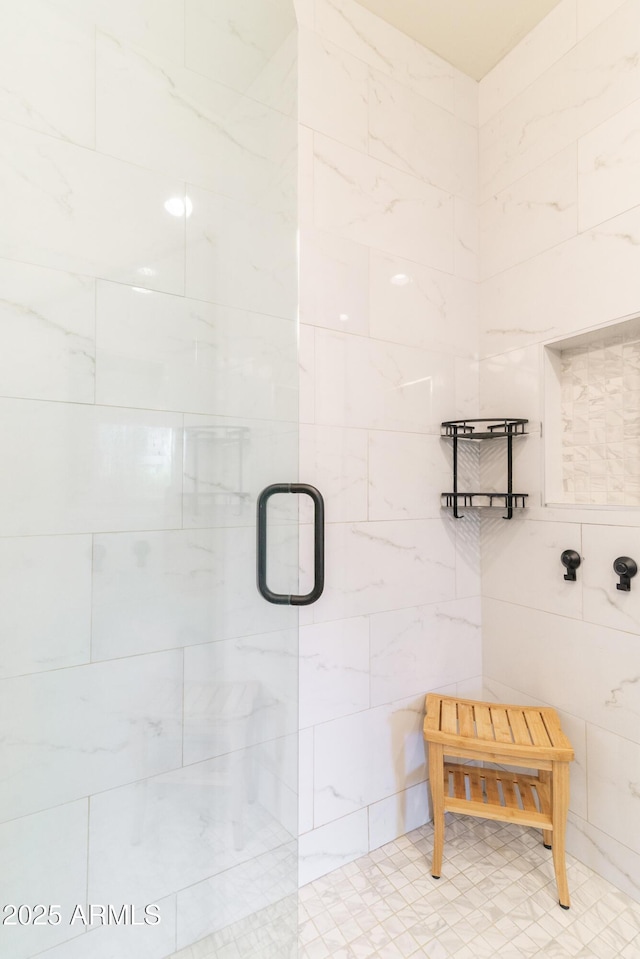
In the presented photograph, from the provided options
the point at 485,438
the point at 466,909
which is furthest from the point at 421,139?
the point at 466,909

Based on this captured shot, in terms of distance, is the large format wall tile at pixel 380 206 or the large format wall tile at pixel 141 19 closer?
the large format wall tile at pixel 141 19

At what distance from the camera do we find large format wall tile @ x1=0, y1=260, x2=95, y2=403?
699 mm

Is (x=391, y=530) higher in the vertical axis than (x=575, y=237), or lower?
lower

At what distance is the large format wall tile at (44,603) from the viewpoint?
71 cm

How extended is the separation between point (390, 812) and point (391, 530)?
861 millimetres

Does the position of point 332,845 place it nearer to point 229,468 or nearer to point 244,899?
point 244,899

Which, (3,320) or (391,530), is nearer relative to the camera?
(3,320)

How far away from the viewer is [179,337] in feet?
2.77

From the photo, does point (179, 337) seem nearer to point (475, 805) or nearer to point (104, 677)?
point (104, 677)

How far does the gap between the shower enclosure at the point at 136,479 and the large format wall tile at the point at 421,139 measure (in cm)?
51

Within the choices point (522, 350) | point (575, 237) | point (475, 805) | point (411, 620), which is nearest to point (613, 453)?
point (522, 350)

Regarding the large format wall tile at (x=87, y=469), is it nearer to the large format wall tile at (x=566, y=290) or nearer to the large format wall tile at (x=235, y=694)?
the large format wall tile at (x=235, y=694)

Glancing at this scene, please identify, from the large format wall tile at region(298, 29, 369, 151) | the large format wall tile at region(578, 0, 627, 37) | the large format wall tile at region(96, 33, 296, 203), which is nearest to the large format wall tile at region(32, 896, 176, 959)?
the large format wall tile at region(96, 33, 296, 203)

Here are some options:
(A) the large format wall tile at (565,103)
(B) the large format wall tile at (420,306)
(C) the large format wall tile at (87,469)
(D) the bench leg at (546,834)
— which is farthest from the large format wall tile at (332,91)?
(D) the bench leg at (546,834)
